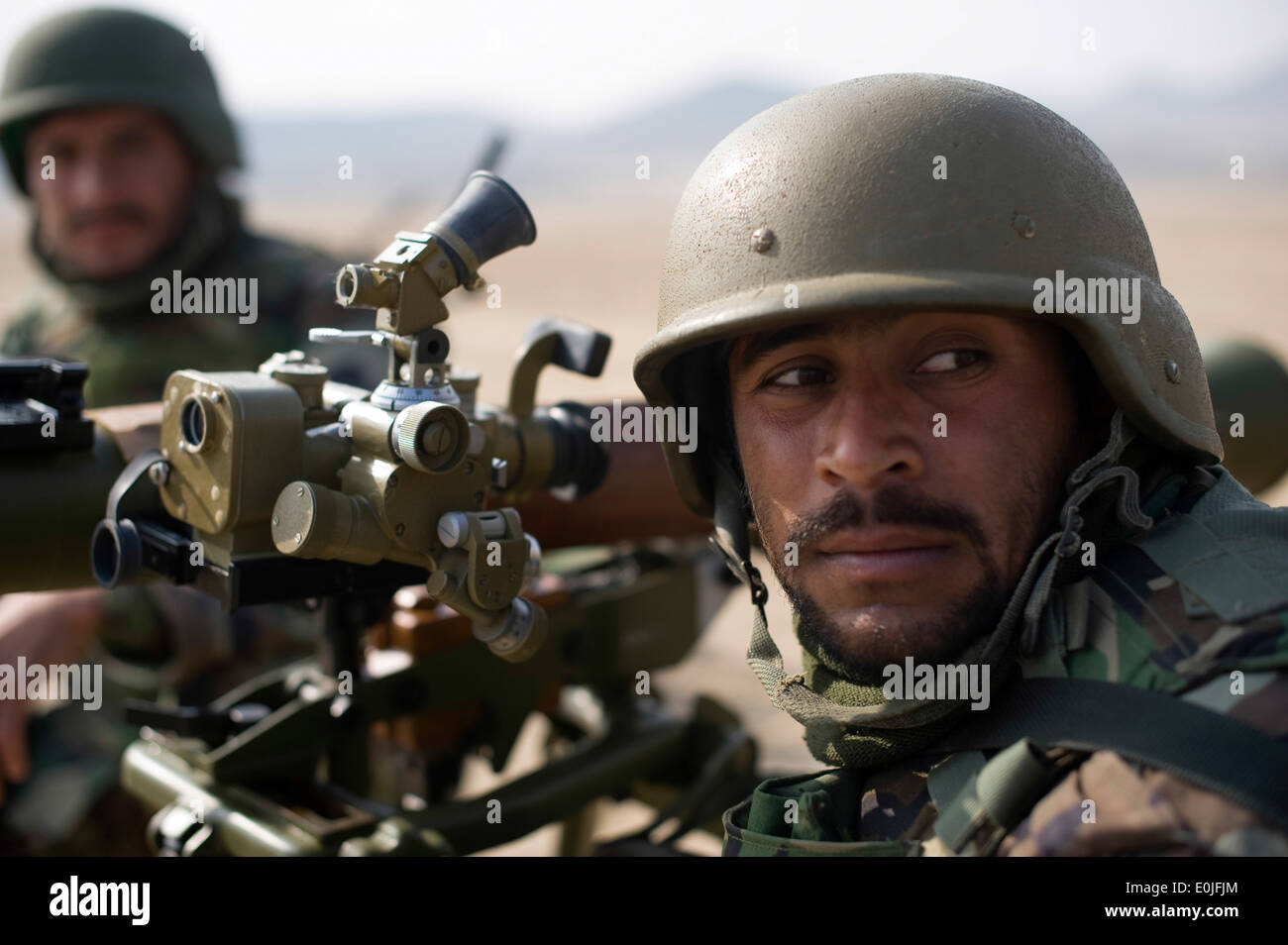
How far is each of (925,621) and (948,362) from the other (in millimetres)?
419

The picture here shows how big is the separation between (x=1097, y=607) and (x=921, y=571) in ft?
0.87

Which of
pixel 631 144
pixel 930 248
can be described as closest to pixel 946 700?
pixel 930 248

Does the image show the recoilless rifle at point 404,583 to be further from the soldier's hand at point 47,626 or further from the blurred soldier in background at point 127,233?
the blurred soldier in background at point 127,233

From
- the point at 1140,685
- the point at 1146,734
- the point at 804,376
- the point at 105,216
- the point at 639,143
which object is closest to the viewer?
the point at 1146,734

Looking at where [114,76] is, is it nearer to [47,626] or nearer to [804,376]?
[47,626]

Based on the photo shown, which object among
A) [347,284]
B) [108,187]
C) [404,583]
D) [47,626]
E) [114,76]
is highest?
[114,76]

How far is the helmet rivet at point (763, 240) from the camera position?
2.26 m

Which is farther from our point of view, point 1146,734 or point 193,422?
point 193,422

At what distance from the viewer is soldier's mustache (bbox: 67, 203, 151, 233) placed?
5.62 meters

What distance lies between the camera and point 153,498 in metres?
2.57

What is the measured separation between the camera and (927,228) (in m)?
2.14

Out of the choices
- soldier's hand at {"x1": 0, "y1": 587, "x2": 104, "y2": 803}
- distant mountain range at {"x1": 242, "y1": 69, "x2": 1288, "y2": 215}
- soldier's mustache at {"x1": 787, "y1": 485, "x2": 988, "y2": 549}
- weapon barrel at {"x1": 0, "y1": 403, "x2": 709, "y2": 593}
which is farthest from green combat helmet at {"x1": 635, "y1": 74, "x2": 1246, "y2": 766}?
distant mountain range at {"x1": 242, "y1": 69, "x2": 1288, "y2": 215}

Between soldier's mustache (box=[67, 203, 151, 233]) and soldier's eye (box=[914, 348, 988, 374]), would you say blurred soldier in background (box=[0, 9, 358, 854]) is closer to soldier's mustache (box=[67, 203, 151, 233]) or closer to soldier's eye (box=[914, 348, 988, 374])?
soldier's mustache (box=[67, 203, 151, 233])
